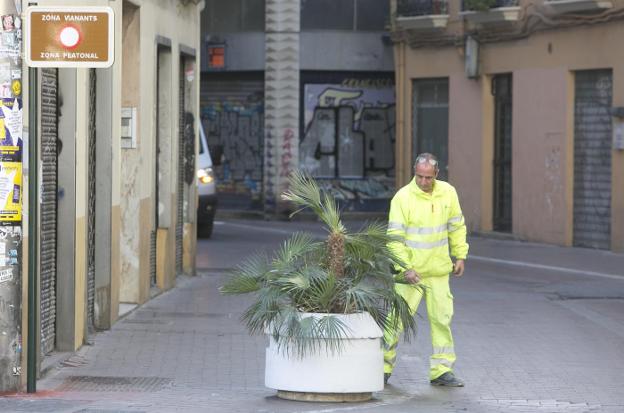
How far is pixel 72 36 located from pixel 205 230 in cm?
1645

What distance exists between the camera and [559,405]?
→ 32.4 ft

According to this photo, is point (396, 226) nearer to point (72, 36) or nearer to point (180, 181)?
point (72, 36)

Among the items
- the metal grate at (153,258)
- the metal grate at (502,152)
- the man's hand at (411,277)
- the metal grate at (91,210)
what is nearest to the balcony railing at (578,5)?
the metal grate at (502,152)

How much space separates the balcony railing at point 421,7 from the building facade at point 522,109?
0.07 ft

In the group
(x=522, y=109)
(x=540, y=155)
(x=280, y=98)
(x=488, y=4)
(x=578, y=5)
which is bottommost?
(x=540, y=155)

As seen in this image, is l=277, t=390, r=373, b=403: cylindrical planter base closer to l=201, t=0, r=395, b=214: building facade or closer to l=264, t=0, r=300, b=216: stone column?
l=264, t=0, r=300, b=216: stone column

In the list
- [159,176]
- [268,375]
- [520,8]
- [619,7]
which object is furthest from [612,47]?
[268,375]

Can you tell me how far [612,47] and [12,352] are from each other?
16411 mm

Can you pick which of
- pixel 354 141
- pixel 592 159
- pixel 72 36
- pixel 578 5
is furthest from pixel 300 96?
pixel 72 36

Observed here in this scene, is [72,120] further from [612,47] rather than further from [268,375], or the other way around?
[612,47]

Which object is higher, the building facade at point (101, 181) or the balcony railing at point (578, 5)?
the balcony railing at point (578, 5)

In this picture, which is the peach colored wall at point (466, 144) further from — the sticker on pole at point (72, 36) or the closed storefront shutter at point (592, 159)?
the sticker on pole at point (72, 36)

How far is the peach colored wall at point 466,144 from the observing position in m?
28.8

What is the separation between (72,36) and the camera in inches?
374
